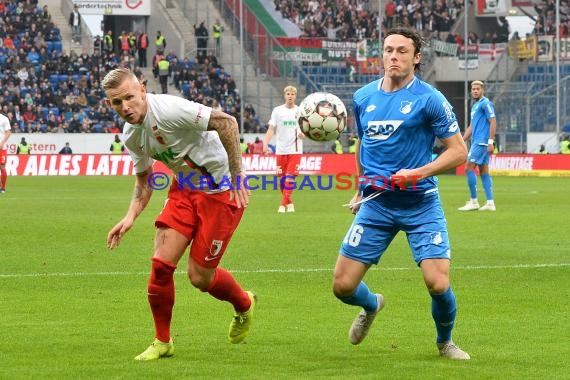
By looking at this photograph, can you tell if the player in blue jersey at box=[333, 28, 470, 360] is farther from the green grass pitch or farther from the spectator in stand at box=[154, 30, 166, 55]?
the spectator in stand at box=[154, 30, 166, 55]

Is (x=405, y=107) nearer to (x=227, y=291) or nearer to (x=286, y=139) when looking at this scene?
(x=227, y=291)

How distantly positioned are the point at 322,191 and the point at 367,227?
23833 millimetres

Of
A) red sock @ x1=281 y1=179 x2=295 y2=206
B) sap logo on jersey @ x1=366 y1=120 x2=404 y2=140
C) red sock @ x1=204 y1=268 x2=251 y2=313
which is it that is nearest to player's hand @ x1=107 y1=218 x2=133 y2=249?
red sock @ x1=204 y1=268 x2=251 y2=313

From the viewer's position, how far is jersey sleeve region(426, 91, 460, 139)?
25.4ft

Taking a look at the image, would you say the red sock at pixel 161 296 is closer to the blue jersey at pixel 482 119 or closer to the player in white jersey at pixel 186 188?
the player in white jersey at pixel 186 188

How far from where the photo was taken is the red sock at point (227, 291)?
8359 mm

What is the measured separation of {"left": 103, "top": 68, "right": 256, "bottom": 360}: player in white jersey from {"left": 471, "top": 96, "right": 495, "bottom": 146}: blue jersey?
1488cm

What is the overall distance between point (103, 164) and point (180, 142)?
35.2 meters

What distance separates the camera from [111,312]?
32.9 feet

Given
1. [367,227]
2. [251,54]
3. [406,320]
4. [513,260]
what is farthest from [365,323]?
[251,54]

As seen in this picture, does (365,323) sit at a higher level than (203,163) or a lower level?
lower

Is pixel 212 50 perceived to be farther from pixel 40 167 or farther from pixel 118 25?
pixel 40 167

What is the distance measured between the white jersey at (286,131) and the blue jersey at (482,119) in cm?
338

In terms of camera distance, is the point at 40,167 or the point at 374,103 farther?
the point at 40,167
